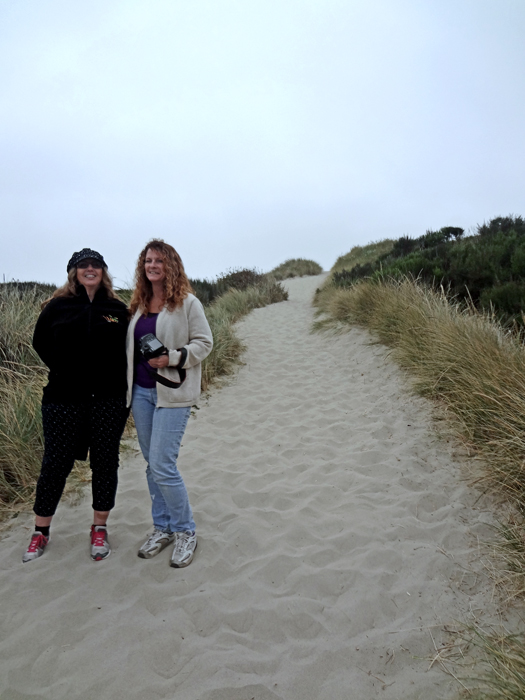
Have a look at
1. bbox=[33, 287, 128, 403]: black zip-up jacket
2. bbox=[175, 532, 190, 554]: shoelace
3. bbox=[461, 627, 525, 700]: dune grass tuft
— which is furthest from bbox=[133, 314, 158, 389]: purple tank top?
bbox=[461, 627, 525, 700]: dune grass tuft

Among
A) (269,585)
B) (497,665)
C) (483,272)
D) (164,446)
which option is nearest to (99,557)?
(164,446)

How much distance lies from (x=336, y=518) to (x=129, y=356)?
1956 millimetres

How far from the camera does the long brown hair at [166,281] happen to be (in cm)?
270

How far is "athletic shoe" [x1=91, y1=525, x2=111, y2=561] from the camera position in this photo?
298 centimetres

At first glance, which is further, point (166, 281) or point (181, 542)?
point (181, 542)

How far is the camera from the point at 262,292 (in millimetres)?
15281

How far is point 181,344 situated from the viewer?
2730 mm

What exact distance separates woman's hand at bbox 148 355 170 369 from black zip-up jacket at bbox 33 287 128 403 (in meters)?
0.35

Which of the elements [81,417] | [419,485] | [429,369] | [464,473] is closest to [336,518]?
[419,485]

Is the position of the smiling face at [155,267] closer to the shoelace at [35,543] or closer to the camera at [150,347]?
the camera at [150,347]

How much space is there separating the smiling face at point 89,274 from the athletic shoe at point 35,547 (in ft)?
5.49

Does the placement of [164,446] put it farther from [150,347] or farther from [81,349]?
[81,349]

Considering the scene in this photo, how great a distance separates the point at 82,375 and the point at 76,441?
429mm

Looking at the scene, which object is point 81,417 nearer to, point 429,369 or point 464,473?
point 464,473
